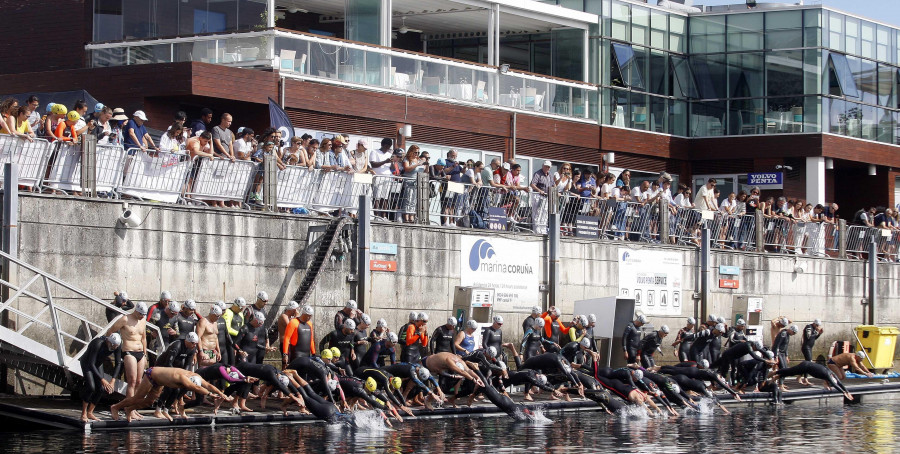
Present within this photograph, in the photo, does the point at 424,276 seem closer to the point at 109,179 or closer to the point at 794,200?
the point at 109,179

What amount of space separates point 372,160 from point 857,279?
1823 cm

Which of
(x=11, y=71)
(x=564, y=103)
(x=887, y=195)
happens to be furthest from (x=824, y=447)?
(x=887, y=195)

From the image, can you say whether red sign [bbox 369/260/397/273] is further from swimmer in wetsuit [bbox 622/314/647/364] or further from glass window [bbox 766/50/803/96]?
glass window [bbox 766/50/803/96]

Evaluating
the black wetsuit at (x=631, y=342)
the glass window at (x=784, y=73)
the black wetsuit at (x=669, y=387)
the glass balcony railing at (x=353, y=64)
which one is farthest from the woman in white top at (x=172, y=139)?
the glass window at (x=784, y=73)

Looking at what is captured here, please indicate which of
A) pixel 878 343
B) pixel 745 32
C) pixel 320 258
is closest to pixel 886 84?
pixel 745 32

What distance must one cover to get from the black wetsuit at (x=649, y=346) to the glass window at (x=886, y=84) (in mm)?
20431

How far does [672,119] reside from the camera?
45.5 meters

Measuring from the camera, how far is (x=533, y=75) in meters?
39.5

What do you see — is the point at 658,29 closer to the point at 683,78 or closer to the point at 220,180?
the point at 683,78

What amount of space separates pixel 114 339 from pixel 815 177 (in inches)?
1138

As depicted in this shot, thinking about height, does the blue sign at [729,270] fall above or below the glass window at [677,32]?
below

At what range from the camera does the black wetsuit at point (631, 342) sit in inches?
Result: 1207

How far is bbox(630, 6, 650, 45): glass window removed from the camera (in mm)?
43875

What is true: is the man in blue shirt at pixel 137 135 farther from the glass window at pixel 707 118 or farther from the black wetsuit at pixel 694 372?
the glass window at pixel 707 118
